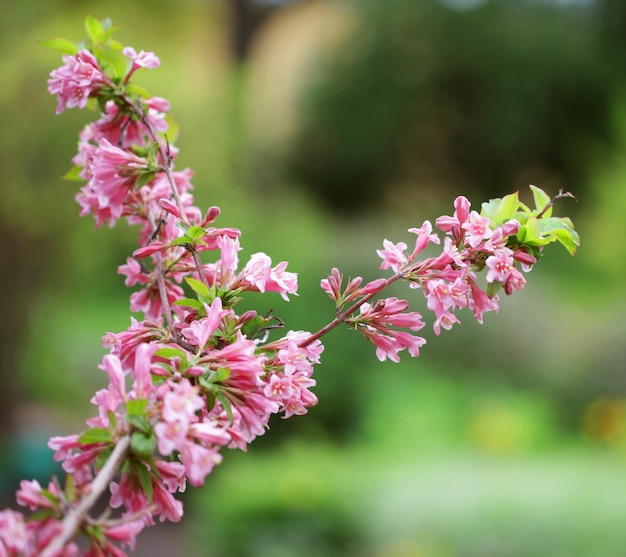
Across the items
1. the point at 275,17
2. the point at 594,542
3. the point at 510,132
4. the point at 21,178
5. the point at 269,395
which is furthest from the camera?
the point at 275,17

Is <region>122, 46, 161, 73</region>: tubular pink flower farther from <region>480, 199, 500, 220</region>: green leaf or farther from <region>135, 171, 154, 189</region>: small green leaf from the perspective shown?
<region>480, 199, 500, 220</region>: green leaf

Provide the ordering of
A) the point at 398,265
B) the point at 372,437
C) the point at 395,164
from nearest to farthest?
1. the point at 398,265
2. the point at 372,437
3. the point at 395,164

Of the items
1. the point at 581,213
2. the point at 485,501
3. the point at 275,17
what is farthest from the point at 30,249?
the point at 275,17

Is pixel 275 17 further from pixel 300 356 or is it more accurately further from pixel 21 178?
pixel 300 356

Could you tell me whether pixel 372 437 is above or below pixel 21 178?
below

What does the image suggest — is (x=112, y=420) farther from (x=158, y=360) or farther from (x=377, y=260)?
(x=377, y=260)

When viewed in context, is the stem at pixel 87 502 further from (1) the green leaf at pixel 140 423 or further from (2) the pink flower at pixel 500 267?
(2) the pink flower at pixel 500 267

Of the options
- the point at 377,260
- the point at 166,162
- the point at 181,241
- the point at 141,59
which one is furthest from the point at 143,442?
the point at 377,260
